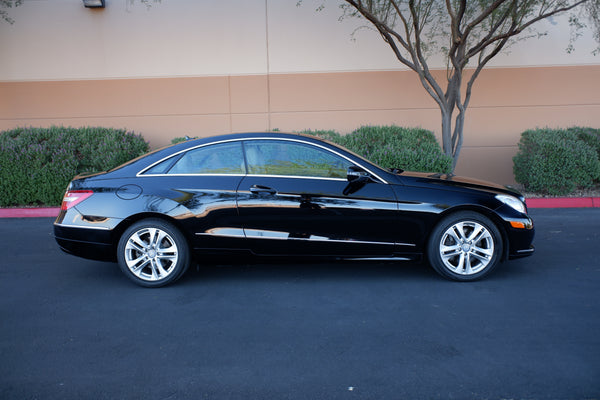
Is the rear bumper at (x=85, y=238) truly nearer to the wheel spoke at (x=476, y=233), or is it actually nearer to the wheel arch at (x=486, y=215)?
the wheel arch at (x=486, y=215)

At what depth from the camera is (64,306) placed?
4.60 metres

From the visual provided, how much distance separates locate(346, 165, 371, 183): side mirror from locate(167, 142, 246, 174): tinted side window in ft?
3.46

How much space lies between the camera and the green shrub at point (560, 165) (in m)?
9.65

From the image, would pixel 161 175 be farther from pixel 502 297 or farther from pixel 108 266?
pixel 502 297

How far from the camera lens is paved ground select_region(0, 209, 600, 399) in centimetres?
316

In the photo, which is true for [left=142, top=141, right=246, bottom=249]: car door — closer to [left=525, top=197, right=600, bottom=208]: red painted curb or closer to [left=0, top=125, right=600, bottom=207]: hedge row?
[left=0, top=125, right=600, bottom=207]: hedge row

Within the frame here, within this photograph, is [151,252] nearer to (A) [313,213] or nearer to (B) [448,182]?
(A) [313,213]

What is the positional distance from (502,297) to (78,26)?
35.7ft

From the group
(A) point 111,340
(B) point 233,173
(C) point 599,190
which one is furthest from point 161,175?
(C) point 599,190

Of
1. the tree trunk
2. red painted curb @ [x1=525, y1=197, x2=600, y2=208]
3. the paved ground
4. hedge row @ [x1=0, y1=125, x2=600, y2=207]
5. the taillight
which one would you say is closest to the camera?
the paved ground

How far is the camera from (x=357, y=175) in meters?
5.01

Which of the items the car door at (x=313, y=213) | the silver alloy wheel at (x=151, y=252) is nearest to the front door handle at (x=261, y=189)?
the car door at (x=313, y=213)

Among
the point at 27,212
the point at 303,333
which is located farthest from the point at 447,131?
the point at 27,212

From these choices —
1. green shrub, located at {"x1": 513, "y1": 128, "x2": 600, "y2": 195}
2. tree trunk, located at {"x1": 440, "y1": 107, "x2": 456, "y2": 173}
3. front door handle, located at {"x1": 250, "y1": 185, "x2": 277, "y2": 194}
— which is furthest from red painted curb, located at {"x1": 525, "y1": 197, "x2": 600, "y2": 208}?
front door handle, located at {"x1": 250, "y1": 185, "x2": 277, "y2": 194}
